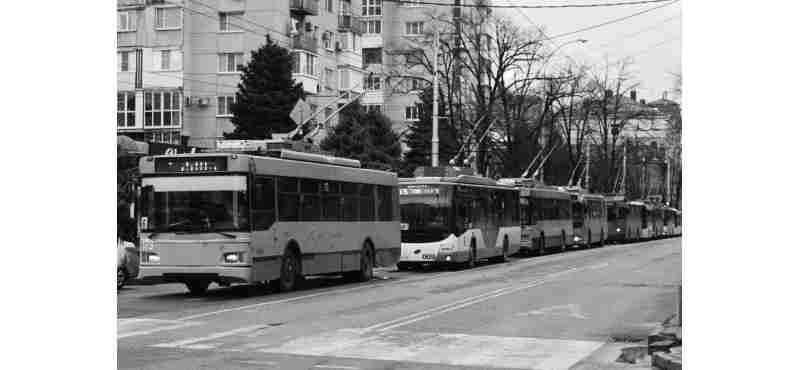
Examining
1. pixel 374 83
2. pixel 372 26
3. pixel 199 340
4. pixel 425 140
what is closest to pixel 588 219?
pixel 425 140

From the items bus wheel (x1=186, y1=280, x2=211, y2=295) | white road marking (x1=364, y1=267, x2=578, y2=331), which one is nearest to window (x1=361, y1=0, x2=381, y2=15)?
white road marking (x1=364, y1=267, x2=578, y2=331)

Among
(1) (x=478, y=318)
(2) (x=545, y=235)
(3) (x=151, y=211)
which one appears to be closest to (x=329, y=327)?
(1) (x=478, y=318)

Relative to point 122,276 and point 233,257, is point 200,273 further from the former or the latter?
Result: point 122,276

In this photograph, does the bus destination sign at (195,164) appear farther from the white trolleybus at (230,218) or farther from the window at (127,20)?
the window at (127,20)

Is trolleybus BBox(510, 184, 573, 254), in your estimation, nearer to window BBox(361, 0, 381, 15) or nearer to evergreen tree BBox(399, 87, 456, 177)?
evergreen tree BBox(399, 87, 456, 177)

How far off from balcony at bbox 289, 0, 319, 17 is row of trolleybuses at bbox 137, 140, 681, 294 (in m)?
32.5

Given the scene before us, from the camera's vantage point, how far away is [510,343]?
13836 mm

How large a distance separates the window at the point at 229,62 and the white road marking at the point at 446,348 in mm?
50503

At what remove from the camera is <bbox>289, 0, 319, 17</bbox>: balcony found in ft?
213

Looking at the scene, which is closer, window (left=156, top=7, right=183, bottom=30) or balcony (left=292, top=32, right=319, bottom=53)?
window (left=156, top=7, right=183, bottom=30)

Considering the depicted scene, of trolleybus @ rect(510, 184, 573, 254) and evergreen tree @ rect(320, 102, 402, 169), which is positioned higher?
evergreen tree @ rect(320, 102, 402, 169)

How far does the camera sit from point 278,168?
21.9 metres
